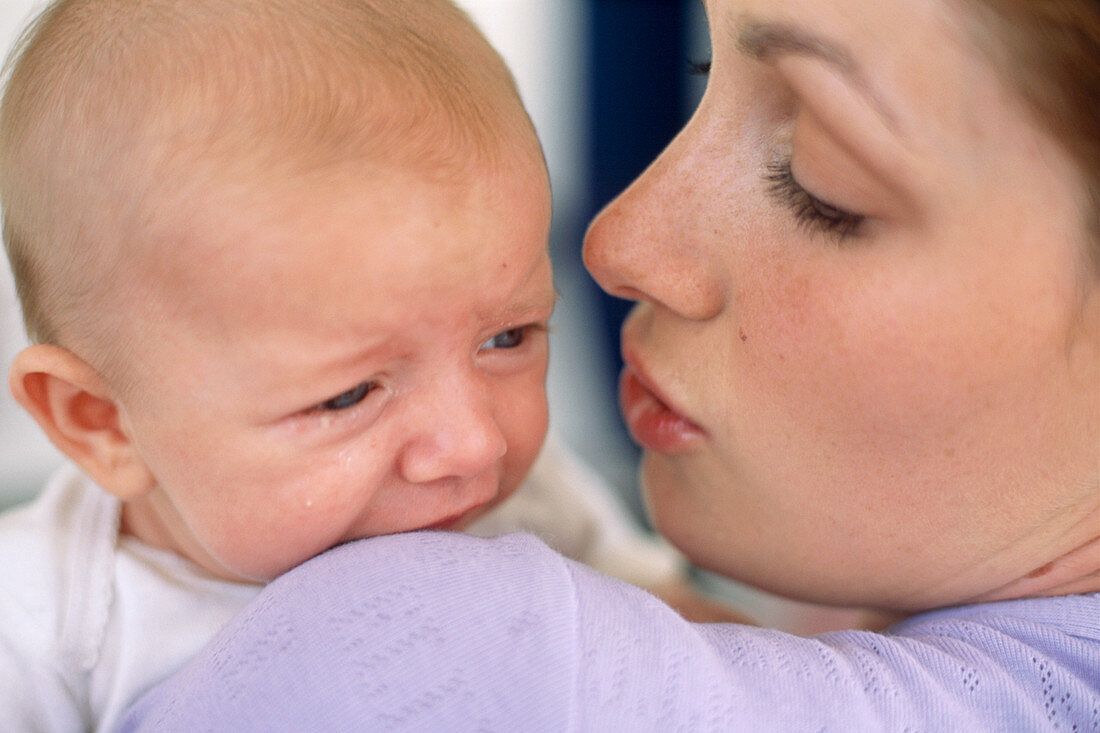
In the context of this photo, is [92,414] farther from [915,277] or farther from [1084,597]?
[1084,597]

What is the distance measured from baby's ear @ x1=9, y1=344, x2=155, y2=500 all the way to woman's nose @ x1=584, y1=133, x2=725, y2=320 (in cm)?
56

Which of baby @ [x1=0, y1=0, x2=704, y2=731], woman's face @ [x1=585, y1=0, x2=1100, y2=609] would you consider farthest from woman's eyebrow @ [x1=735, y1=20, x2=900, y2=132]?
baby @ [x1=0, y1=0, x2=704, y2=731]

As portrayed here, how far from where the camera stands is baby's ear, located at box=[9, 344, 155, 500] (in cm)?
105

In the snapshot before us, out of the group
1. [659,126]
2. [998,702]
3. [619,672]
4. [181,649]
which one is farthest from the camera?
Result: [659,126]

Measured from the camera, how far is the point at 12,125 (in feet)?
3.43

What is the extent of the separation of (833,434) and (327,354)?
0.52 meters

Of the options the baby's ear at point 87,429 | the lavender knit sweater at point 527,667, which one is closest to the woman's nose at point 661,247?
the lavender knit sweater at point 527,667

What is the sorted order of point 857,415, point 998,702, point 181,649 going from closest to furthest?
point 998,702
point 857,415
point 181,649

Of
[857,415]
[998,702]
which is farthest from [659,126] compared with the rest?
[998,702]

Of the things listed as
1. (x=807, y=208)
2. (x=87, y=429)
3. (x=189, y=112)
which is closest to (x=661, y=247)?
(x=807, y=208)

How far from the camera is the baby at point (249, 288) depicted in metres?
0.91

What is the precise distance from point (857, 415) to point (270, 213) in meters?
0.60

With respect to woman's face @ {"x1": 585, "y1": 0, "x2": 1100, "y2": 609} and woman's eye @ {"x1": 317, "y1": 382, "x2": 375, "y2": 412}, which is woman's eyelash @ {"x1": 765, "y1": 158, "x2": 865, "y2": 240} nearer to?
woman's face @ {"x1": 585, "y1": 0, "x2": 1100, "y2": 609}

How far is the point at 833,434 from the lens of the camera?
1.02 m
